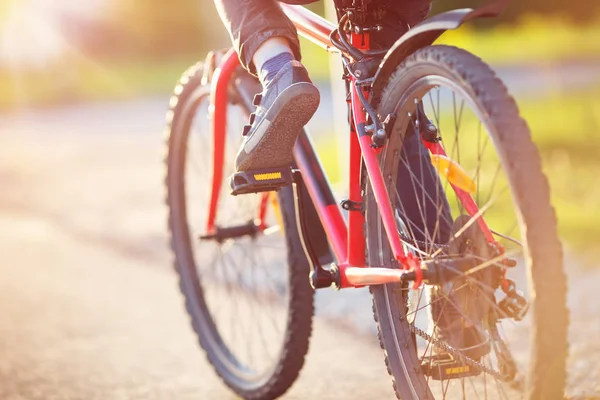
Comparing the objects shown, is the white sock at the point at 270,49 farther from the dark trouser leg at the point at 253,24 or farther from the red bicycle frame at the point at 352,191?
the red bicycle frame at the point at 352,191

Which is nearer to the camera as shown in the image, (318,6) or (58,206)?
(58,206)

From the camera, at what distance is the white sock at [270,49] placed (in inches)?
122

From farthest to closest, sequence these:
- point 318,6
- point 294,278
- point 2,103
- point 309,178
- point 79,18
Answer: point 79,18 < point 2,103 < point 318,6 < point 294,278 < point 309,178

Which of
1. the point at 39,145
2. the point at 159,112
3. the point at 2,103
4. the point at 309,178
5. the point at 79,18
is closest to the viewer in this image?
the point at 309,178

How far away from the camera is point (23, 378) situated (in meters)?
4.28

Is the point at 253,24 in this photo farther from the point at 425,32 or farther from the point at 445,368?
the point at 445,368

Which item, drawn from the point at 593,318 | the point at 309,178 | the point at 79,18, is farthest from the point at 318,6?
the point at 79,18

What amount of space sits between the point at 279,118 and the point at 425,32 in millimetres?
566

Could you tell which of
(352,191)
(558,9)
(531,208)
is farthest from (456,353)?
(558,9)

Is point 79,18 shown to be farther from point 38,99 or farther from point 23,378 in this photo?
point 23,378

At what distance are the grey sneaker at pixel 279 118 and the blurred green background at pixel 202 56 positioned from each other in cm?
287

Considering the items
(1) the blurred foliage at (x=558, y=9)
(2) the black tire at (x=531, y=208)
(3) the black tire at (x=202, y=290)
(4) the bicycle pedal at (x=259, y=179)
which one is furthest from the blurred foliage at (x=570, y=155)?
(2) the black tire at (x=531, y=208)

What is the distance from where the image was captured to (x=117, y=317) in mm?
5285

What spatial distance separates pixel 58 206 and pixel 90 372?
4883mm
